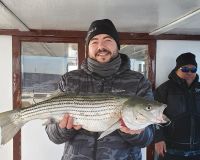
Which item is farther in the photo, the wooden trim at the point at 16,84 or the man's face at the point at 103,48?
the wooden trim at the point at 16,84

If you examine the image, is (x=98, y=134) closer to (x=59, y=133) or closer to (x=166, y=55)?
(x=59, y=133)

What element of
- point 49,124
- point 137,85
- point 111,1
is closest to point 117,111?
point 137,85

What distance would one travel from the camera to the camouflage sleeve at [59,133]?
232 centimetres

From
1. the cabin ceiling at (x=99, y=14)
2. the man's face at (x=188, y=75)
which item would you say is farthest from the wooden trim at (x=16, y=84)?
the man's face at (x=188, y=75)

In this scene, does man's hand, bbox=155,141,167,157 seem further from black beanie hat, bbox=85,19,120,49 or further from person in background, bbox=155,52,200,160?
black beanie hat, bbox=85,19,120,49

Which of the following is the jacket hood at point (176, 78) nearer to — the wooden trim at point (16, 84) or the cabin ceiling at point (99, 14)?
the cabin ceiling at point (99, 14)

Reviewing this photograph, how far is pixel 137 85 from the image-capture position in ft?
7.97

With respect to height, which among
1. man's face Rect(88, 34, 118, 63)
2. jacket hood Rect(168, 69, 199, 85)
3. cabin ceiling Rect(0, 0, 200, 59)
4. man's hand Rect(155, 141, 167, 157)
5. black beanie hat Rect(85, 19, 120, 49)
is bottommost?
man's hand Rect(155, 141, 167, 157)

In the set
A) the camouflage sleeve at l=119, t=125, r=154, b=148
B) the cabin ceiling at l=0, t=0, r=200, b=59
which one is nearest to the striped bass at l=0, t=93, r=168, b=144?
the camouflage sleeve at l=119, t=125, r=154, b=148

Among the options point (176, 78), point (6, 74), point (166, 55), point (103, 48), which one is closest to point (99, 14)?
point (103, 48)

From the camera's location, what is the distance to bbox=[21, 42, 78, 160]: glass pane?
480cm

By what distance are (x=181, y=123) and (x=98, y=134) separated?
2.20 meters

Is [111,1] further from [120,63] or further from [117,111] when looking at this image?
[117,111]

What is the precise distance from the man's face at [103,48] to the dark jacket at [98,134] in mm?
112
